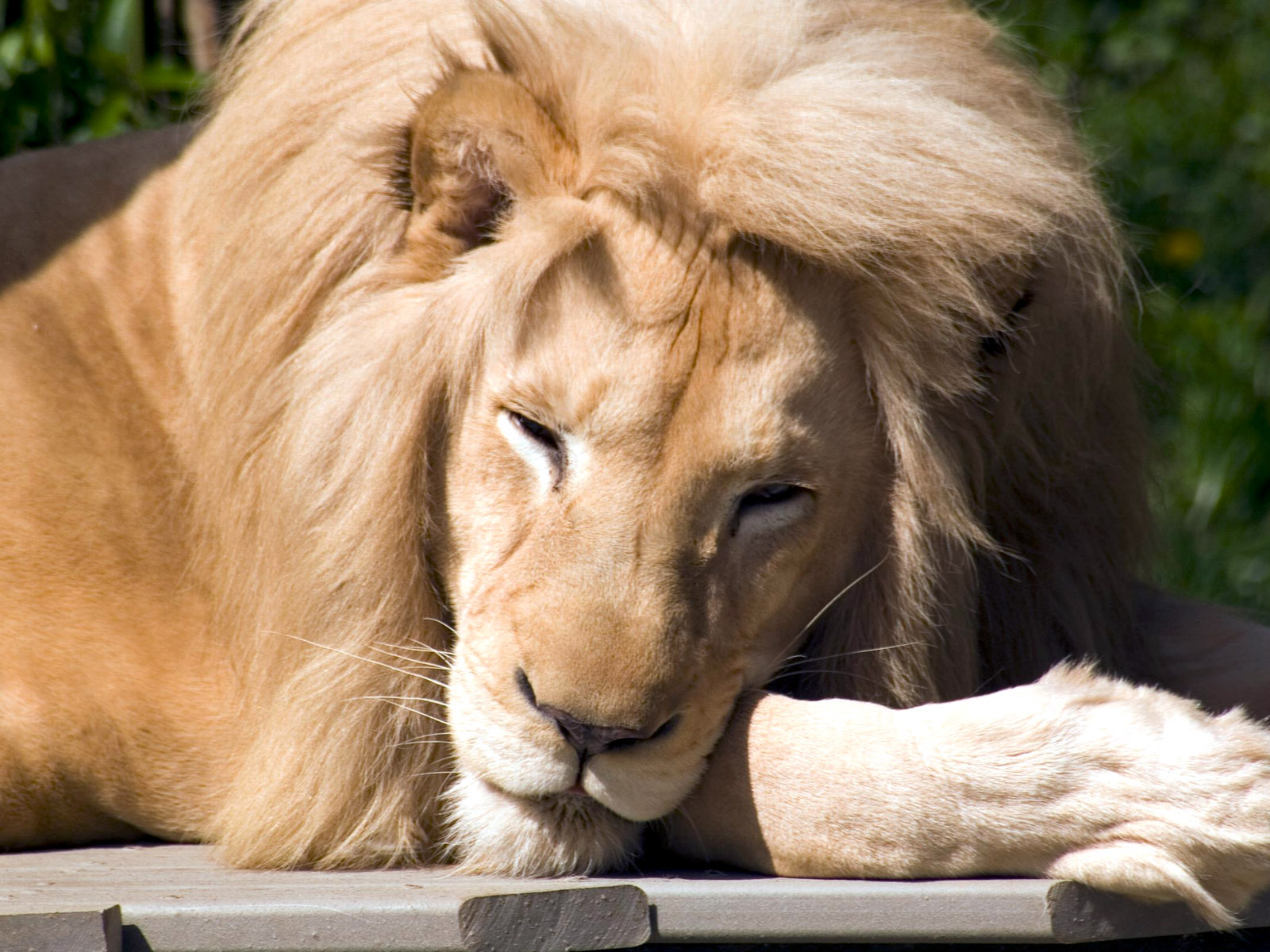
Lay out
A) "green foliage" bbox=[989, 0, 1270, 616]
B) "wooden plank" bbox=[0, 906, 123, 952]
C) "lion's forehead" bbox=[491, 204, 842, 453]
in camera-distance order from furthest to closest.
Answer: "green foliage" bbox=[989, 0, 1270, 616] < "lion's forehead" bbox=[491, 204, 842, 453] < "wooden plank" bbox=[0, 906, 123, 952]

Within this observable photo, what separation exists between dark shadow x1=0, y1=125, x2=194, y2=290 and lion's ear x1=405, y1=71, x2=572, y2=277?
82 cm

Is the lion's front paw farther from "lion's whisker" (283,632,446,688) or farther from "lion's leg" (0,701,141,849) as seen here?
"lion's leg" (0,701,141,849)

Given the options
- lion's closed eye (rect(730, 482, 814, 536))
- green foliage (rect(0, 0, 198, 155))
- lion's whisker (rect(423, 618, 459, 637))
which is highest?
lion's closed eye (rect(730, 482, 814, 536))

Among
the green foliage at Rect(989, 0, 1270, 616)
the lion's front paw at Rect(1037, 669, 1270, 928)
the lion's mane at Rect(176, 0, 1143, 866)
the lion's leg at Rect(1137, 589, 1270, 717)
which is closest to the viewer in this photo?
the lion's front paw at Rect(1037, 669, 1270, 928)

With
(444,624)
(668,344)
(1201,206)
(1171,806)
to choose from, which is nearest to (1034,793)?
(1171,806)

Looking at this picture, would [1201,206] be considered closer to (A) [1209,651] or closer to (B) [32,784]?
(A) [1209,651]

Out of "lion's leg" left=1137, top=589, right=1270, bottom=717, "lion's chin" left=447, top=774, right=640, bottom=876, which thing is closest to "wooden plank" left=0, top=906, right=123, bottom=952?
"lion's chin" left=447, top=774, right=640, bottom=876

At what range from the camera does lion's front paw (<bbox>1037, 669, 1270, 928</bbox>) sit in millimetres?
1769

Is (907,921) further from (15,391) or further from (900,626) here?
(15,391)

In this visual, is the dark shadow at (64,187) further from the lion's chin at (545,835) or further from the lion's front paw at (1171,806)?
the lion's front paw at (1171,806)

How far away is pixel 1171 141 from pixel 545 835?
713cm

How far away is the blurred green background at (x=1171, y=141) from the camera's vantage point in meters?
3.78

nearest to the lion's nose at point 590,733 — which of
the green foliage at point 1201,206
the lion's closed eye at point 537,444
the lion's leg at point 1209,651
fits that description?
the lion's closed eye at point 537,444

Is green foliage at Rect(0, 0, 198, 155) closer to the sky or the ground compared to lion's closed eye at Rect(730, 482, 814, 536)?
closer to the ground
